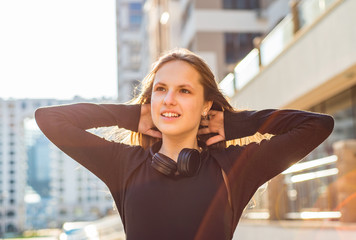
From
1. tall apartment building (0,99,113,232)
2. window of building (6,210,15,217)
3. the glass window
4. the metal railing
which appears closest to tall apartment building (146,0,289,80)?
the metal railing

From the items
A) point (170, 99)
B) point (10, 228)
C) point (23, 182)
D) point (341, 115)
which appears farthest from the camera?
point (23, 182)

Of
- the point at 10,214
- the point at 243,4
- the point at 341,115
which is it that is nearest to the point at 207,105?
the point at 341,115

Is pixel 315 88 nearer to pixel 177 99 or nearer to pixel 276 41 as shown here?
pixel 276 41

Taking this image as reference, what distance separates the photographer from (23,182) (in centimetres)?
17850

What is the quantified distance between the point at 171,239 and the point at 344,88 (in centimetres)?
1056

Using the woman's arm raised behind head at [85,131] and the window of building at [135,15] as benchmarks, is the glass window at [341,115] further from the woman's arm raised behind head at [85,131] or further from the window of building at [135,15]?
the window of building at [135,15]

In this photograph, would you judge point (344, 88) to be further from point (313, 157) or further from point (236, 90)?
point (236, 90)

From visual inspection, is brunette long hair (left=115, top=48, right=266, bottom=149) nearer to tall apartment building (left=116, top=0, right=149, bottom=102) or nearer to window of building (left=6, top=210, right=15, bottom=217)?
tall apartment building (left=116, top=0, right=149, bottom=102)

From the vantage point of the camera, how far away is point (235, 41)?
30.6m

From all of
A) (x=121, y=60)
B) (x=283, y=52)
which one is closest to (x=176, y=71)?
(x=283, y=52)

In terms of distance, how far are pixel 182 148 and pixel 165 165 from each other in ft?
0.84

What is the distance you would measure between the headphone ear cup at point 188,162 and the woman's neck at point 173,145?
172 mm

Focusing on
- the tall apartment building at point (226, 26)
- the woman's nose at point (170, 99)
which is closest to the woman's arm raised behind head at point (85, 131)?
the woman's nose at point (170, 99)

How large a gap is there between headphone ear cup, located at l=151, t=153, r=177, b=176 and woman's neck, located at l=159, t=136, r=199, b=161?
198 millimetres
